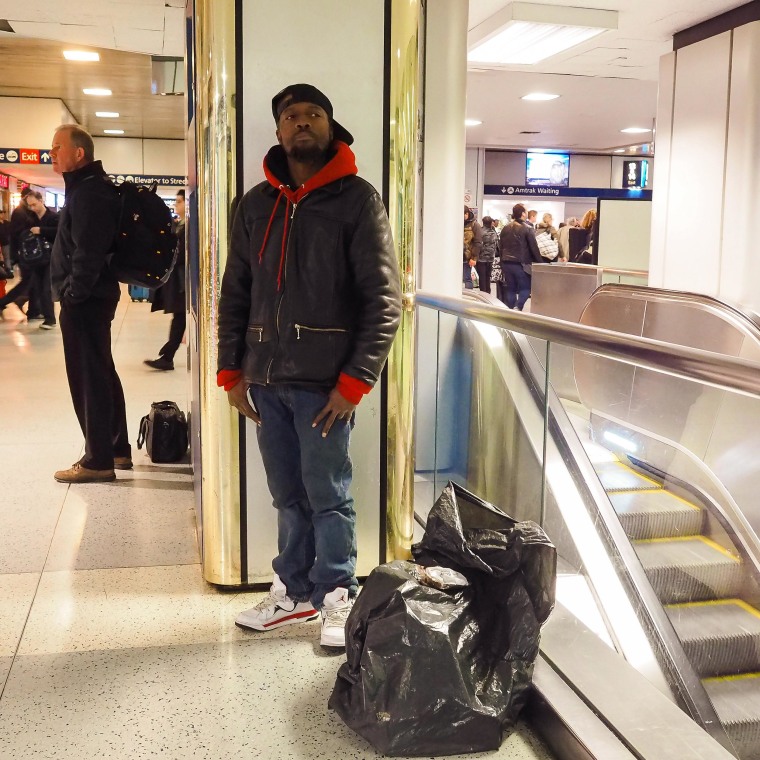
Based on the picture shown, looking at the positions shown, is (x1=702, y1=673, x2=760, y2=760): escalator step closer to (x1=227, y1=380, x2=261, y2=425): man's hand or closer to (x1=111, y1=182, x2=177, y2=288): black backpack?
(x1=227, y1=380, x2=261, y2=425): man's hand

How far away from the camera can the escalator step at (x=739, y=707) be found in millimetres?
3277

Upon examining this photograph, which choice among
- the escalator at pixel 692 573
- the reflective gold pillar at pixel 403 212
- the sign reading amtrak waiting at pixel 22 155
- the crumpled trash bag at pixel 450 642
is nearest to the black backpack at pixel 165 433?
the reflective gold pillar at pixel 403 212

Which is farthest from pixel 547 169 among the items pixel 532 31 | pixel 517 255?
pixel 532 31

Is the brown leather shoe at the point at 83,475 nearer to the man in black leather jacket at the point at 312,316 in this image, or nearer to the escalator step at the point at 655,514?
the man in black leather jacket at the point at 312,316

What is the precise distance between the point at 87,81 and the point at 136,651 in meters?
13.2

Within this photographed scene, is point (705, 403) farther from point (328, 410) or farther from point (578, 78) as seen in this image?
point (578, 78)

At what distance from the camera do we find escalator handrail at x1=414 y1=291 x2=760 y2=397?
1.84m

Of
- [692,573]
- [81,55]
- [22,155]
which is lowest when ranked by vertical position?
[692,573]

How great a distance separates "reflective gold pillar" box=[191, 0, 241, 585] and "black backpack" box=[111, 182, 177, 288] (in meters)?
1.48

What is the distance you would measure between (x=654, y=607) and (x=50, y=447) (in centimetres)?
395

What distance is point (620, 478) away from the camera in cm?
320

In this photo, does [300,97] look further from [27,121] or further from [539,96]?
[27,121]

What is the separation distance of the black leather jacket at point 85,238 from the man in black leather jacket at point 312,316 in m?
1.91

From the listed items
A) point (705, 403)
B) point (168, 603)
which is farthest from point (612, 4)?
point (168, 603)
